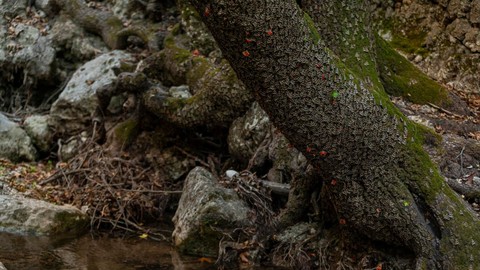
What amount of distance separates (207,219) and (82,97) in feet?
14.0

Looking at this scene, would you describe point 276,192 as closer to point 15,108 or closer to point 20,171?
point 20,171

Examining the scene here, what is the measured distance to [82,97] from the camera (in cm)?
906

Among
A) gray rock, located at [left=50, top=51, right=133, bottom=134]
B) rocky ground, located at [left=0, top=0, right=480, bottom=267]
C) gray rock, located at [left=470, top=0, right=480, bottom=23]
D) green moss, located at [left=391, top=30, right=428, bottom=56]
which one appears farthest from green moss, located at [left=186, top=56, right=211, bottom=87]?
gray rock, located at [left=470, top=0, right=480, bottom=23]

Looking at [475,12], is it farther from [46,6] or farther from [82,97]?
[46,6]

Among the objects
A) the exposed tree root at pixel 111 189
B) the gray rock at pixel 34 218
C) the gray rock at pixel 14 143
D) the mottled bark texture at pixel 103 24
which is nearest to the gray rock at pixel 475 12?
the exposed tree root at pixel 111 189

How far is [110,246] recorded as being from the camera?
603 centimetres

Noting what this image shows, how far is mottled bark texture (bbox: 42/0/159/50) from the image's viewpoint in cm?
1011

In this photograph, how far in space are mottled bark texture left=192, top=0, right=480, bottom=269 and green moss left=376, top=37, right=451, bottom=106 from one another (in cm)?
282

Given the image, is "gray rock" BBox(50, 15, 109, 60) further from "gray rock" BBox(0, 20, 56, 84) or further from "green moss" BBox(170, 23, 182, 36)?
"green moss" BBox(170, 23, 182, 36)

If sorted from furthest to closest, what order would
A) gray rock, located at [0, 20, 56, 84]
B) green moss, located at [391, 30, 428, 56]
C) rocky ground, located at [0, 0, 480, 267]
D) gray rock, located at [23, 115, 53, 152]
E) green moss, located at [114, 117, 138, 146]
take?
1. gray rock, located at [0, 20, 56, 84]
2. gray rock, located at [23, 115, 53, 152]
3. green moss, located at [391, 30, 428, 56]
4. green moss, located at [114, 117, 138, 146]
5. rocky ground, located at [0, 0, 480, 267]

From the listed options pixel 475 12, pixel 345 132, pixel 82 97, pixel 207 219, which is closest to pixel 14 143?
pixel 82 97

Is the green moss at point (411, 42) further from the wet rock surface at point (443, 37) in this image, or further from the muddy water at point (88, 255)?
the muddy water at point (88, 255)

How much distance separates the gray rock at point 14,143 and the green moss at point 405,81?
5.55 meters

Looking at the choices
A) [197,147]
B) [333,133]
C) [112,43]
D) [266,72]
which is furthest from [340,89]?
[112,43]
